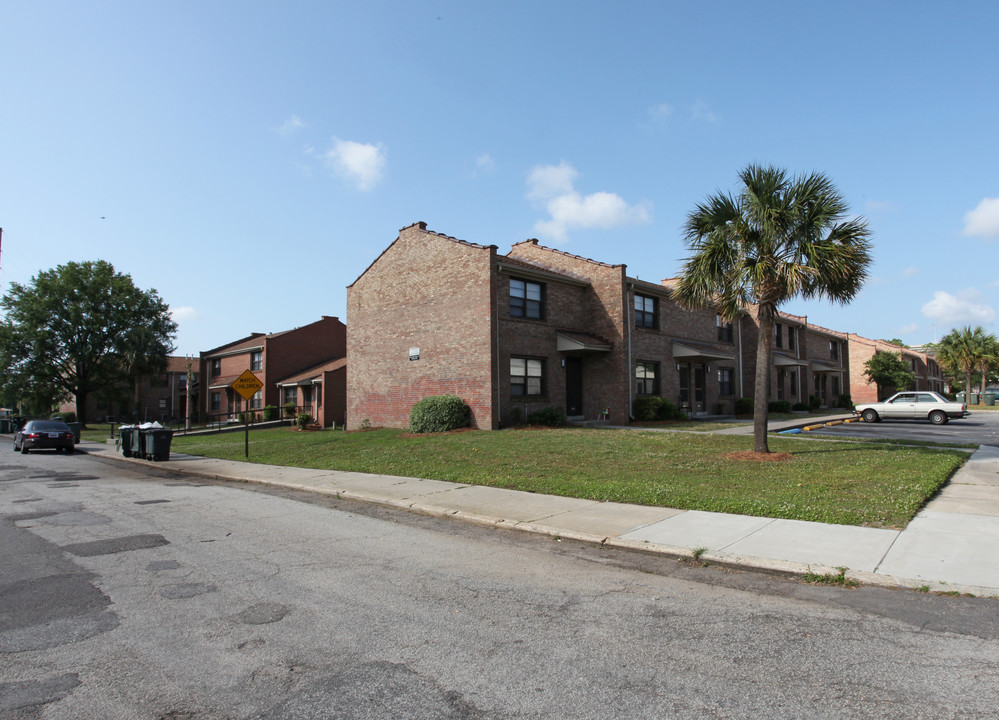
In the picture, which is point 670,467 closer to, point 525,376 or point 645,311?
point 525,376

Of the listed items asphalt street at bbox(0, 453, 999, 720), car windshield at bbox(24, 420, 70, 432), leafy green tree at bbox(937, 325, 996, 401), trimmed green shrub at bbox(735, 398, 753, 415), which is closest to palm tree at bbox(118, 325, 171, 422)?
car windshield at bbox(24, 420, 70, 432)

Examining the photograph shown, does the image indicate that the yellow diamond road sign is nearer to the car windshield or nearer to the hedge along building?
the hedge along building

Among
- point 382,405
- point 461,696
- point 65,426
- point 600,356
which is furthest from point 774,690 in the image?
point 65,426

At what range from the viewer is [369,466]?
15.5m

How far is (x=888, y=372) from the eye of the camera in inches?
2003

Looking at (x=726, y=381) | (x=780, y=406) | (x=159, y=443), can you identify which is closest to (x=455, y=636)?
(x=159, y=443)

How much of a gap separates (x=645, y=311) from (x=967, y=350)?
45.5 m

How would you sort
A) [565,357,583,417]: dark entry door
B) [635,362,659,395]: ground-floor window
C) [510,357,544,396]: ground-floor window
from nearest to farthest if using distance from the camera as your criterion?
[510,357,544,396]: ground-floor window < [565,357,583,417]: dark entry door < [635,362,659,395]: ground-floor window

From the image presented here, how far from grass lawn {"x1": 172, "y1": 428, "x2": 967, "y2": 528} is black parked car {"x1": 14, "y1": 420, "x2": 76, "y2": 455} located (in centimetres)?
993

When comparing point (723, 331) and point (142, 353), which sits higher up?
point (142, 353)

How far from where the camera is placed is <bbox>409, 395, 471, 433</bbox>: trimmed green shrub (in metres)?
22.7

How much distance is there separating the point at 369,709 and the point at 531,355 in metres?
20.9

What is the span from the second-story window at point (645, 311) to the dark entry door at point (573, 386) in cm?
337

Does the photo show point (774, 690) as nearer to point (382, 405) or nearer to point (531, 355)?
point (531, 355)
